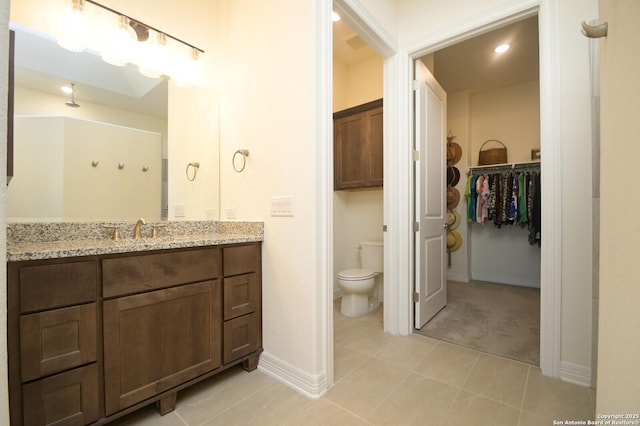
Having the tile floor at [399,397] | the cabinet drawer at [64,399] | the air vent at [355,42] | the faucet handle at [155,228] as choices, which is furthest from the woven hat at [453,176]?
the cabinet drawer at [64,399]

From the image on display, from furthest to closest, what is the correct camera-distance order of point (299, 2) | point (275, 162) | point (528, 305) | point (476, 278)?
point (476, 278), point (528, 305), point (275, 162), point (299, 2)

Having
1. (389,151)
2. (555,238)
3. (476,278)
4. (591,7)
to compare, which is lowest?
(476,278)

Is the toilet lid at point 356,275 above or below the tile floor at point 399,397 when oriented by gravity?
above

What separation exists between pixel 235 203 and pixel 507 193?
356cm

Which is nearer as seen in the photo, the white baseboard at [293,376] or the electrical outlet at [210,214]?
the white baseboard at [293,376]

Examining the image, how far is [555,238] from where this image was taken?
155 centimetres

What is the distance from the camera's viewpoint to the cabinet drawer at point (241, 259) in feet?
5.05

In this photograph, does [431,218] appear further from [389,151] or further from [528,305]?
[528,305]

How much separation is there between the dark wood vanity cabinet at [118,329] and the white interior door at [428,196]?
1464 millimetres

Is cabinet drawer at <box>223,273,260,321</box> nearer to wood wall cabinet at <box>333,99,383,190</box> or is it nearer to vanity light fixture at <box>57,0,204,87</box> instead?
vanity light fixture at <box>57,0,204,87</box>

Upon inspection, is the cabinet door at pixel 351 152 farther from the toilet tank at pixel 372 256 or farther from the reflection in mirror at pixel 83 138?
the reflection in mirror at pixel 83 138

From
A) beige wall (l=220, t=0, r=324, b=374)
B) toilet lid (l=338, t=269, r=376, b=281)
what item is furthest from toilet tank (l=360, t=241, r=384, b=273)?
beige wall (l=220, t=0, r=324, b=374)

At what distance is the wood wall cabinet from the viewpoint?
2.79 m

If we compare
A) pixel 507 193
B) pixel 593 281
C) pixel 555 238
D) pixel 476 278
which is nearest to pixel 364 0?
pixel 555 238
